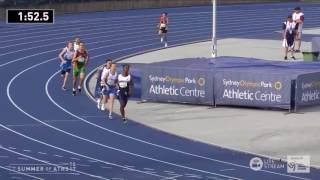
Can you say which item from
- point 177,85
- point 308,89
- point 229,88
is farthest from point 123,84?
point 308,89

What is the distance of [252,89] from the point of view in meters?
21.2

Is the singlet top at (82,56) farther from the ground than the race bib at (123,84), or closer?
farther from the ground

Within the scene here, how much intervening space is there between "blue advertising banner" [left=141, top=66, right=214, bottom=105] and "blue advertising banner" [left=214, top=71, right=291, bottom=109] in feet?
0.91

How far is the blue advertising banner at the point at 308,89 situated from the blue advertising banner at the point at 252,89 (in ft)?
0.84

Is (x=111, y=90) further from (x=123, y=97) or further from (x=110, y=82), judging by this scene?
(x=123, y=97)

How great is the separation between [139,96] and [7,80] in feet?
16.7

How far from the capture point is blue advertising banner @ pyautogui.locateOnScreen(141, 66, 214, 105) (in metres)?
21.7

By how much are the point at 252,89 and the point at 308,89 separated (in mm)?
1295

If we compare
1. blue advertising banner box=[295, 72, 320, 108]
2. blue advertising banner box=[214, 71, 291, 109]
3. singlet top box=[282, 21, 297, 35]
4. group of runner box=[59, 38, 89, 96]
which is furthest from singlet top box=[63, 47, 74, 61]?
singlet top box=[282, 21, 297, 35]

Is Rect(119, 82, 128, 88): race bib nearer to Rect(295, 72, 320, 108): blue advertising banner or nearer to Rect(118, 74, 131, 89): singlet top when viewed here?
Rect(118, 74, 131, 89): singlet top

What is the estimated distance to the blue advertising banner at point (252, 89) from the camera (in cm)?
2080

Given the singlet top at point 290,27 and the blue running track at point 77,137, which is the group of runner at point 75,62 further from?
the singlet top at point 290,27

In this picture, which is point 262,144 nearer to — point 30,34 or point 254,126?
point 254,126

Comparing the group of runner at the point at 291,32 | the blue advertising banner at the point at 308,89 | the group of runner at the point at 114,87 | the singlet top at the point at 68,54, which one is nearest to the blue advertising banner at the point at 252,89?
the blue advertising banner at the point at 308,89
